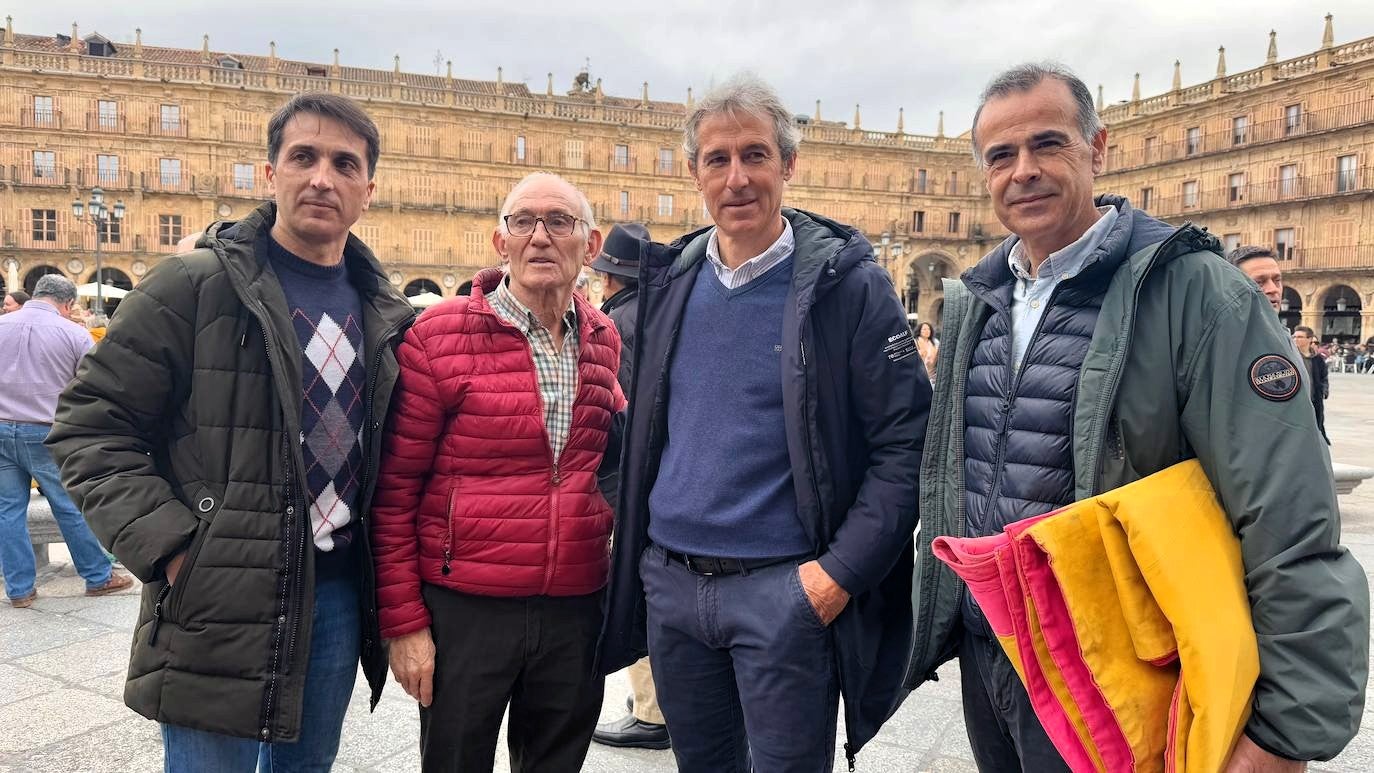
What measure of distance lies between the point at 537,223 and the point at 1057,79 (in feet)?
4.31

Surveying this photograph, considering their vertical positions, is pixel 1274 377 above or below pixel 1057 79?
below

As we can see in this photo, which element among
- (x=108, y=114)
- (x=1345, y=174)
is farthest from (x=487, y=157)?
(x=1345, y=174)

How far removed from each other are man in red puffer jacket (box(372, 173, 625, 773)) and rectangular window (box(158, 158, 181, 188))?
38.7 metres

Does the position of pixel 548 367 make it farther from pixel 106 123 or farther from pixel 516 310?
pixel 106 123

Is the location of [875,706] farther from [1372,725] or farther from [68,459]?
[1372,725]

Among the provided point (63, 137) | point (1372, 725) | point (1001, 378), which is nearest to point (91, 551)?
point (1001, 378)

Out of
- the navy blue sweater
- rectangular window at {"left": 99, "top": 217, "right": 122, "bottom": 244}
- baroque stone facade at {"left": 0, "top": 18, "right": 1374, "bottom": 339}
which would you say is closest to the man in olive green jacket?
the navy blue sweater

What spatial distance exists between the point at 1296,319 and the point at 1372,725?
38.0 meters

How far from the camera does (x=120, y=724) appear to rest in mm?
3186

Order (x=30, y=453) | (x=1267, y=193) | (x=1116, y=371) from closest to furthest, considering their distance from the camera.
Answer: (x=1116, y=371) → (x=30, y=453) → (x=1267, y=193)

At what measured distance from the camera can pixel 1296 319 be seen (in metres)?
33.7

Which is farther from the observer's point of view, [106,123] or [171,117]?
[171,117]

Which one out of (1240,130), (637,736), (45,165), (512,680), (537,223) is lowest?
(637,736)

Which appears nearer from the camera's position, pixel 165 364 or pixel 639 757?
pixel 165 364
